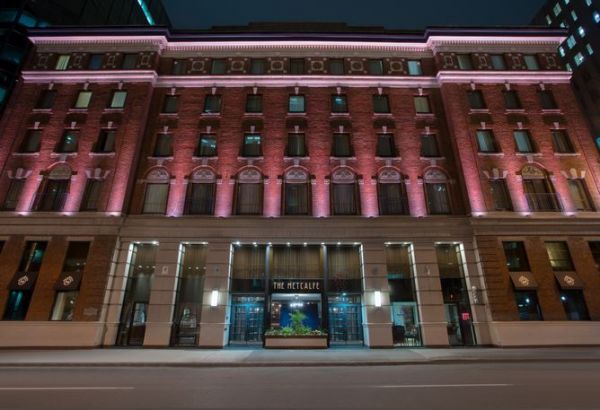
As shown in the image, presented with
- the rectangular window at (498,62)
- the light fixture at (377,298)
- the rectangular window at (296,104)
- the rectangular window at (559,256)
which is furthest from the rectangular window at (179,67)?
the rectangular window at (559,256)

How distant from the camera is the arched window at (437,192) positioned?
66.7 ft

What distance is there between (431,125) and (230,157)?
14508 mm

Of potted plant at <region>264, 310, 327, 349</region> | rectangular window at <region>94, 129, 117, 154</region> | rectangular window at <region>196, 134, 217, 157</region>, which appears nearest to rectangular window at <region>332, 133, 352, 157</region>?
rectangular window at <region>196, 134, 217, 157</region>

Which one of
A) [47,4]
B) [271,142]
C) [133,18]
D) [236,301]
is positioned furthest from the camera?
[133,18]

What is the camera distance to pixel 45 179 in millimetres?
20328

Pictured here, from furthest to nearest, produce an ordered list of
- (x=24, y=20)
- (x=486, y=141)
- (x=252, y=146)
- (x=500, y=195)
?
(x=24, y=20), (x=252, y=146), (x=486, y=141), (x=500, y=195)

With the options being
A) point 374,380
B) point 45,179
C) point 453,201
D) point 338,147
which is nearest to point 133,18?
point 45,179

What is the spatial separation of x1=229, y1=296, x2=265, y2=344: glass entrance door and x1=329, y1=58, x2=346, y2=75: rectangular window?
17522 millimetres

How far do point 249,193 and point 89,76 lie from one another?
1551cm

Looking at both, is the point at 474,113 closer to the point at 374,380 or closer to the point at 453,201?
the point at 453,201

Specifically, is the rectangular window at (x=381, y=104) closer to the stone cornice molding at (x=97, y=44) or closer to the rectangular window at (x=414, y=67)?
the rectangular window at (x=414, y=67)

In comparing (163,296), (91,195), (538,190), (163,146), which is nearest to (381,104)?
(538,190)

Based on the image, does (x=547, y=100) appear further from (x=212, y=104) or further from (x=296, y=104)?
(x=212, y=104)

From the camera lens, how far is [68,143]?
856 inches
